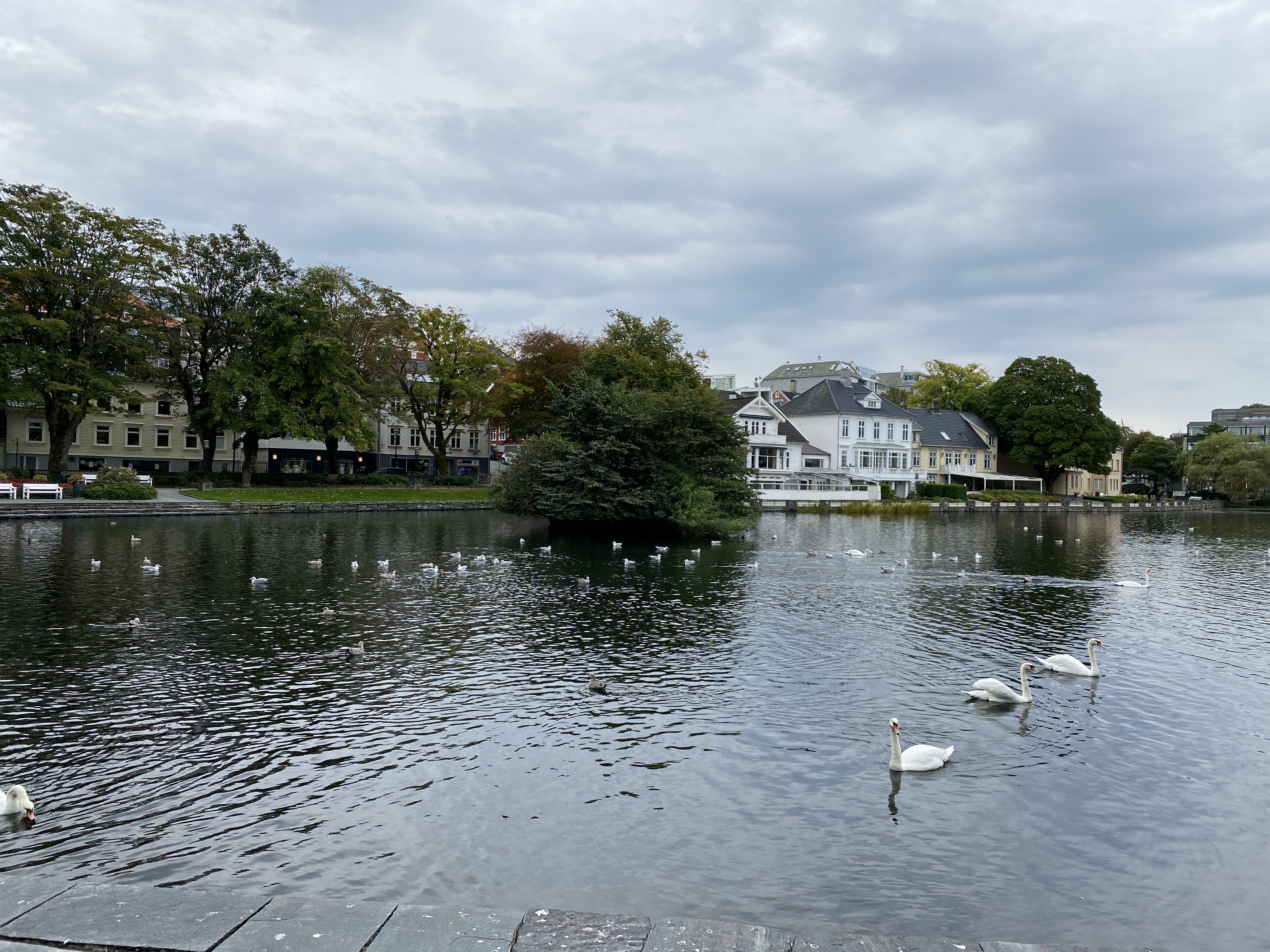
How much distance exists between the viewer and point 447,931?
6539 millimetres

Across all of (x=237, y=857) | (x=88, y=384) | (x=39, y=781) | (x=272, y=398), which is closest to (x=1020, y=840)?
(x=237, y=857)

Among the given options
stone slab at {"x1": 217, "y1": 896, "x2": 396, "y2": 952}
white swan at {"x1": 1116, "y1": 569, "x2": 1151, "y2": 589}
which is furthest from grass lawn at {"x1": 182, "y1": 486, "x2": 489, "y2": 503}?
stone slab at {"x1": 217, "y1": 896, "x2": 396, "y2": 952}

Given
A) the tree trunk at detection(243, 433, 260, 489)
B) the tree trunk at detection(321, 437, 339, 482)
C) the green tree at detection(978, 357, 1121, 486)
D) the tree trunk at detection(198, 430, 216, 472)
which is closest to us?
the tree trunk at detection(243, 433, 260, 489)

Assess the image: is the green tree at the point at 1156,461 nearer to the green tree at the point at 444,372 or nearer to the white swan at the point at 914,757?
the green tree at the point at 444,372

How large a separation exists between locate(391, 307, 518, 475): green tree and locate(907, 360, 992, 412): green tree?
228 ft

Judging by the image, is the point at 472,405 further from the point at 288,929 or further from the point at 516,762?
the point at 288,929

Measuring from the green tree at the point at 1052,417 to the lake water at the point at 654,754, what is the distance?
8187cm

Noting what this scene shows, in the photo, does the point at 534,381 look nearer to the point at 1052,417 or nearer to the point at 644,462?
the point at 644,462

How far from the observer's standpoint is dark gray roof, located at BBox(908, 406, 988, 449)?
10594 cm

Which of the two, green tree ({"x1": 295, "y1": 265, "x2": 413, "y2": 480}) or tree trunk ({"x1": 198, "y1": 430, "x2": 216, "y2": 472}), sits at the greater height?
green tree ({"x1": 295, "y1": 265, "x2": 413, "y2": 480})

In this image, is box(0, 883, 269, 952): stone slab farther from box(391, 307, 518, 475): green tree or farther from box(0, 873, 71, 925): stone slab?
box(391, 307, 518, 475): green tree

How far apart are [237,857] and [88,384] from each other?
59325 millimetres

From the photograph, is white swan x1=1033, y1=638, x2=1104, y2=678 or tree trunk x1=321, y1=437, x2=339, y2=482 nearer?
white swan x1=1033, y1=638, x2=1104, y2=678

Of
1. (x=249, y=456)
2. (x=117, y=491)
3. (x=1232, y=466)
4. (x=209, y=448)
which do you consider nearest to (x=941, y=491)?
(x=1232, y=466)
